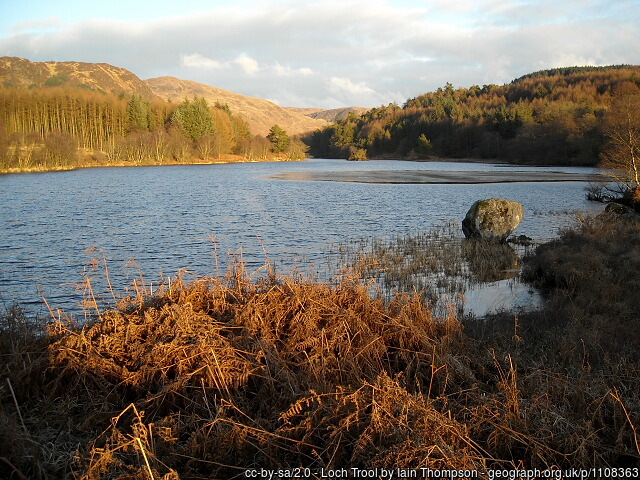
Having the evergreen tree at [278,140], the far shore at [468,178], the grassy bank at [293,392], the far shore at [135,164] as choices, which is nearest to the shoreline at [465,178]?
the far shore at [468,178]

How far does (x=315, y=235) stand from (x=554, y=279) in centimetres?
1112

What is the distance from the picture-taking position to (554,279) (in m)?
13.0

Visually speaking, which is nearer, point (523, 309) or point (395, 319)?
point (395, 319)

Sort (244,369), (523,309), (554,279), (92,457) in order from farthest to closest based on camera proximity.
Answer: (554,279), (523,309), (244,369), (92,457)

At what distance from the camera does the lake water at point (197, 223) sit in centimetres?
1541

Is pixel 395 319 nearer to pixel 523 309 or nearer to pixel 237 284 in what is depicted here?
pixel 237 284

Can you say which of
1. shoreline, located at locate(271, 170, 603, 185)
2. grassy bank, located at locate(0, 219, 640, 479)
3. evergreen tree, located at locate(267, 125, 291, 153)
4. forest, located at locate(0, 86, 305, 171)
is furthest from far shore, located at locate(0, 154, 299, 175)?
grassy bank, located at locate(0, 219, 640, 479)

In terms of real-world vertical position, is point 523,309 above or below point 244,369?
below

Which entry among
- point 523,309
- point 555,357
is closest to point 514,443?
point 555,357

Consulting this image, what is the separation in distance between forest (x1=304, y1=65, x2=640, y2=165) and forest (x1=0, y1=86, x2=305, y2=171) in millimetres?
42125

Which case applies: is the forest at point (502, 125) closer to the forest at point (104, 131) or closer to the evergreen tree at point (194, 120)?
the forest at point (104, 131)

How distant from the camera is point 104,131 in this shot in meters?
105

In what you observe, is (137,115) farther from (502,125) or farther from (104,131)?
(502,125)

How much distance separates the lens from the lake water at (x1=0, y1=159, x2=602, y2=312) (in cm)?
1541
